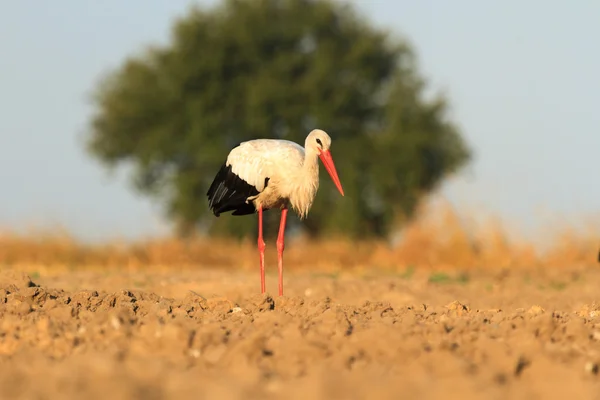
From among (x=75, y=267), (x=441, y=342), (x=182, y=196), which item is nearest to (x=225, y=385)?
(x=441, y=342)

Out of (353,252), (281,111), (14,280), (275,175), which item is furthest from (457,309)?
(281,111)

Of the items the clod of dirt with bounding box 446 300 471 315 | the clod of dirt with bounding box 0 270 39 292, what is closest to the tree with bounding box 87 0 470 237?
the clod of dirt with bounding box 0 270 39 292

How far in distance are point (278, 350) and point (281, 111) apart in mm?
25221

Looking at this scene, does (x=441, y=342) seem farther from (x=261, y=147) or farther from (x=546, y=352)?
(x=261, y=147)

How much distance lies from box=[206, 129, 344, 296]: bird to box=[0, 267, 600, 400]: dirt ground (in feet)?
7.69

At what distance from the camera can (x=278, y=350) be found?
16.9 feet

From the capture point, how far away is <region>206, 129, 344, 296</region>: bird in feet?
33.7

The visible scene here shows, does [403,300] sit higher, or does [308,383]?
[403,300]

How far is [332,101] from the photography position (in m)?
30.4

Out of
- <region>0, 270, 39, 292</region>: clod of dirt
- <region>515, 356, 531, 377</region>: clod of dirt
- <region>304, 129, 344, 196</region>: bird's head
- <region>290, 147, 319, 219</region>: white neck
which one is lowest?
<region>515, 356, 531, 377</region>: clod of dirt

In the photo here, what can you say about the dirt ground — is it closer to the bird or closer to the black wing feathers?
the bird

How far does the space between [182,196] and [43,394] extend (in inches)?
1025

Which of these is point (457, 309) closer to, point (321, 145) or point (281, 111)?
point (321, 145)

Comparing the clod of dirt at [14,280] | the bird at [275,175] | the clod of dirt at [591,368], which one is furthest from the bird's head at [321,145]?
the clod of dirt at [591,368]
